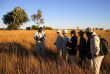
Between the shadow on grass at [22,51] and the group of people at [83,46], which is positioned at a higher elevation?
the group of people at [83,46]

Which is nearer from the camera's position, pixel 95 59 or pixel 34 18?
pixel 95 59

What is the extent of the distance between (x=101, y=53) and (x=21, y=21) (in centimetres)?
3857

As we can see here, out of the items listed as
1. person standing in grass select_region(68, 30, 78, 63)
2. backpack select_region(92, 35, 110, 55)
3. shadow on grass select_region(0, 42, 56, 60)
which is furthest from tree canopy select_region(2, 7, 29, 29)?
backpack select_region(92, 35, 110, 55)

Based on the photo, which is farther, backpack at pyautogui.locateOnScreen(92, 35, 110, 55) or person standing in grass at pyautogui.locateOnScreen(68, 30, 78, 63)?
person standing in grass at pyautogui.locateOnScreen(68, 30, 78, 63)

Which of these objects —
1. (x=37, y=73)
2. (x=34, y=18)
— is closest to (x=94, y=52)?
(x=37, y=73)

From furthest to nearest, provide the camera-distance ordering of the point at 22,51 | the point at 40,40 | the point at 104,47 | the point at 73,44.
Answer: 1. the point at 22,51
2. the point at 40,40
3. the point at 73,44
4. the point at 104,47

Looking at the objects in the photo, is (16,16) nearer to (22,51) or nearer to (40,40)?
(22,51)

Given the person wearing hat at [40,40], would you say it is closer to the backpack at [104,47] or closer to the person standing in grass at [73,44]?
the person standing in grass at [73,44]

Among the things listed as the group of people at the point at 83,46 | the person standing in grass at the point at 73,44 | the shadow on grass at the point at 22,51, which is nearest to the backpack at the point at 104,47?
the group of people at the point at 83,46

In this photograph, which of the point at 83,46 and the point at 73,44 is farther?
the point at 73,44

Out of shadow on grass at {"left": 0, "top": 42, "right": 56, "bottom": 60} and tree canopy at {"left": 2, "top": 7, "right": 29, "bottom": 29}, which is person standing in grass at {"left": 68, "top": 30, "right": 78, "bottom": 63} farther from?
tree canopy at {"left": 2, "top": 7, "right": 29, "bottom": 29}

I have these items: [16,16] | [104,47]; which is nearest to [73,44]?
[104,47]

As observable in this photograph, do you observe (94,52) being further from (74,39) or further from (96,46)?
(74,39)

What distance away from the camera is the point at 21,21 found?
119ft
